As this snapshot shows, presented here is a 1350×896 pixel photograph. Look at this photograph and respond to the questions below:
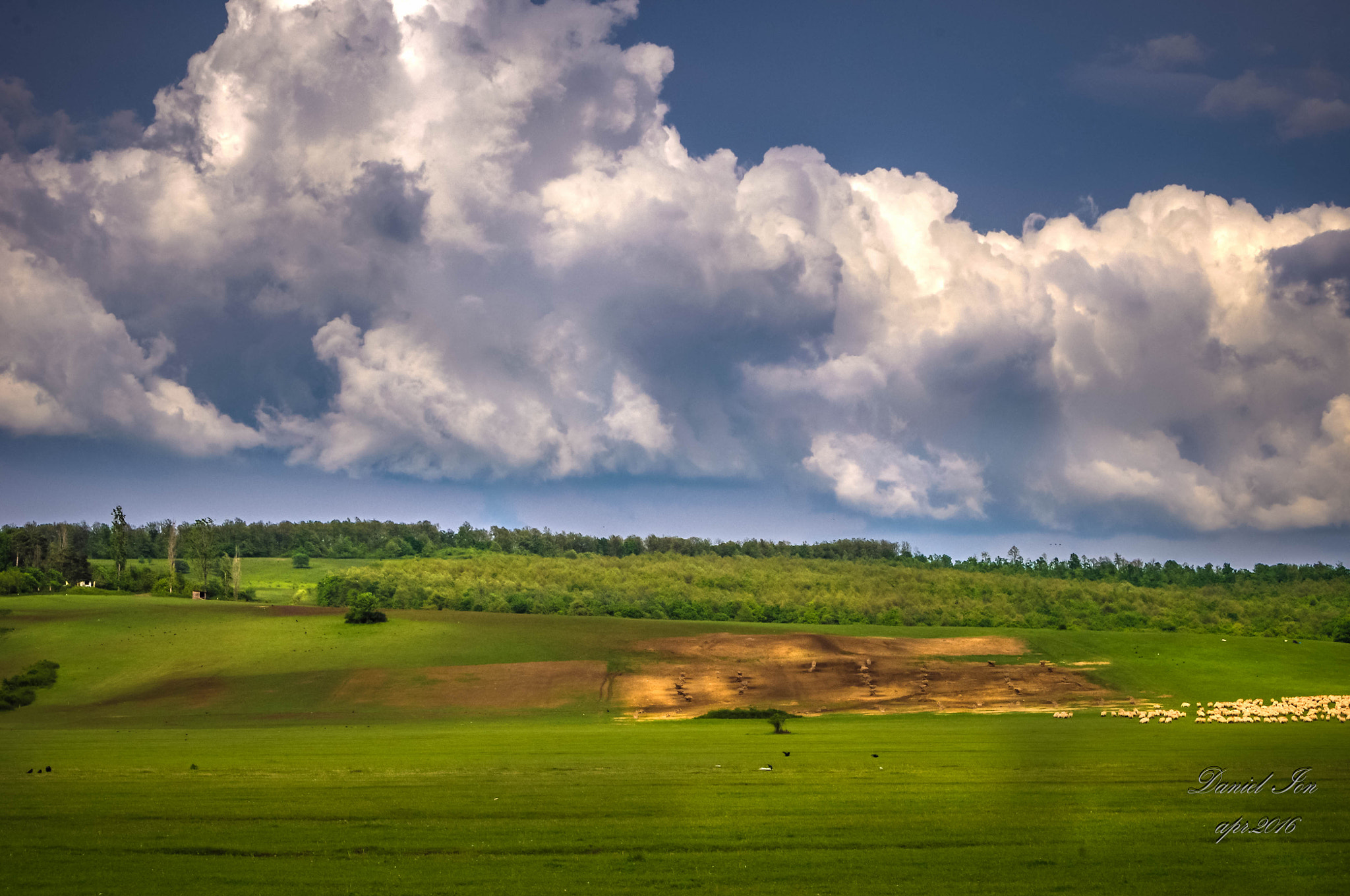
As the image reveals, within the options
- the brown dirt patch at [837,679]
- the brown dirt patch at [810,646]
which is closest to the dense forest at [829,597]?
the brown dirt patch at [810,646]

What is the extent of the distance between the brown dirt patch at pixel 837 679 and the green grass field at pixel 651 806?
6880 mm

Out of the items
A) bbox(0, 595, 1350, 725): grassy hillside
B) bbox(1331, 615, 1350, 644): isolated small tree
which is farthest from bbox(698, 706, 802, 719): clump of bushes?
bbox(1331, 615, 1350, 644): isolated small tree

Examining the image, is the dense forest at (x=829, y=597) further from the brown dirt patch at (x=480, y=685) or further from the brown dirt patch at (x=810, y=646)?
→ the brown dirt patch at (x=480, y=685)

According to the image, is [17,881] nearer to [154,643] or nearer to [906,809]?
[906,809]

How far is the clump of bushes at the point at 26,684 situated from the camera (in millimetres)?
66188

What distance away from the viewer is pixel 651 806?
2634 cm

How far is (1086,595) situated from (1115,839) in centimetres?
13067

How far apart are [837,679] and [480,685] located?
29726 millimetres

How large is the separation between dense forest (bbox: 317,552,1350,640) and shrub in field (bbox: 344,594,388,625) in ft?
56.6

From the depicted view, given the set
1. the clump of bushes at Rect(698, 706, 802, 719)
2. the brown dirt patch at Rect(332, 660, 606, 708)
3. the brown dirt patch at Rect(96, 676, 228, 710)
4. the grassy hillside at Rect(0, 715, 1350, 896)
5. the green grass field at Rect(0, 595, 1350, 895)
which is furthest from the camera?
the brown dirt patch at Rect(332, 660, 606, 708)

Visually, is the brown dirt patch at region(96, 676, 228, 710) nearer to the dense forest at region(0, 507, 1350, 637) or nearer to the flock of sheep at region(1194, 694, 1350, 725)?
the dense forest at region(0, 507, 1350, 637)

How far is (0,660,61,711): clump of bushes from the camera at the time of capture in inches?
2606

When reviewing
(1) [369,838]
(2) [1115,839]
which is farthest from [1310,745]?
(1) [369,838]

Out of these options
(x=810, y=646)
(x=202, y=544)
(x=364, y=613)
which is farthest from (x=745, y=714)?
(x=202, y=544)
